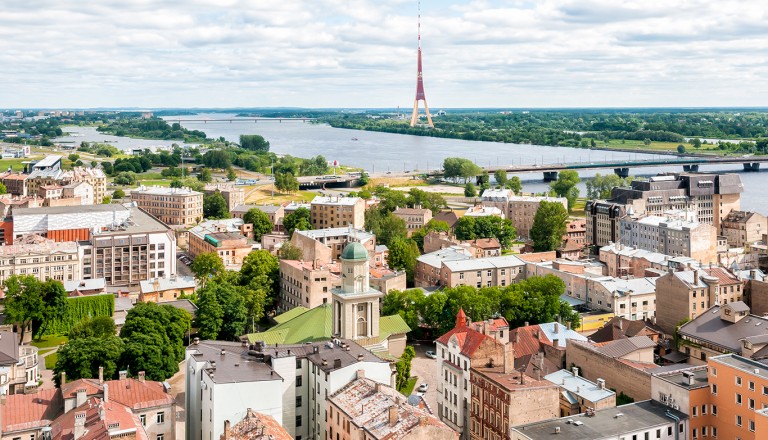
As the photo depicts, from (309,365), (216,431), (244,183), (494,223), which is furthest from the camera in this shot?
(244,183)

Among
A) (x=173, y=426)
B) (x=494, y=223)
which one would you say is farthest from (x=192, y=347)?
(x=494, y=223)

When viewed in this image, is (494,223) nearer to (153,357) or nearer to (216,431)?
(153,357)

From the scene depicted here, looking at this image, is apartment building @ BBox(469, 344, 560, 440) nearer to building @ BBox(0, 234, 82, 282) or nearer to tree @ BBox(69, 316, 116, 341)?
tree @ BBox(69, 316, 116, 341)

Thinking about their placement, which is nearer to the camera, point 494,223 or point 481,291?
point 481,291

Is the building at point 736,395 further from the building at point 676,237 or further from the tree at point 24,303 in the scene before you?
the building at point 676,237

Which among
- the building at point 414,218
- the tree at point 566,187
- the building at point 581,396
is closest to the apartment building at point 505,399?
the building at point 581,396

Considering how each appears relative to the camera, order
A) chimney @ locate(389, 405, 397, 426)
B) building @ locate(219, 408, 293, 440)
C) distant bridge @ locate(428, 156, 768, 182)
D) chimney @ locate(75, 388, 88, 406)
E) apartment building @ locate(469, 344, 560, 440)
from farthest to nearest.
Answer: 1. distant bridge @ locate(428, 156, 768, 182)
2. apartment building @ locate(469, 344, 560, 440)
3. chimney @ locate(75, 388, 88, 406)
4. chimney @ locate(389, 405, 397, 426)
5. building @ locate(219, 408, 293, 440)

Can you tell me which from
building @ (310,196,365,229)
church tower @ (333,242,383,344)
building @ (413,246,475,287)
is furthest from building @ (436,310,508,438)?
building @ (310,196,365,229)
